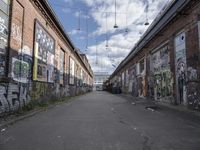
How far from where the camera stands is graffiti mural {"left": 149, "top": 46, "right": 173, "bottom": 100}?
20938 millimetres

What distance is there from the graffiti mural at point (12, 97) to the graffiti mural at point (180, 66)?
1029cm

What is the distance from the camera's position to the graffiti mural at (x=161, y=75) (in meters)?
20.9

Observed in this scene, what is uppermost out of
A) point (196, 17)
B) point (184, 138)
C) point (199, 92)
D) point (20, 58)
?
point (196, 17)

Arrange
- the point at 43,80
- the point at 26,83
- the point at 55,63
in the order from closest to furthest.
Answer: the point at 26,83
the point at 43,80
the point at 55,63

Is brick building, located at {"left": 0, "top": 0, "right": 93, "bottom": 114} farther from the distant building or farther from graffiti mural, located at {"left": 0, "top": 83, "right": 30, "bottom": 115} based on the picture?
the distant building

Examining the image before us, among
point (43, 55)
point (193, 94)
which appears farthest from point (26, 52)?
point (193, 94)

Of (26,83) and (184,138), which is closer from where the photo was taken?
(184,138)

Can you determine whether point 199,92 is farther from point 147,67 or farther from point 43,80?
point 147,67

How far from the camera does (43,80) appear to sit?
18547 millimetres

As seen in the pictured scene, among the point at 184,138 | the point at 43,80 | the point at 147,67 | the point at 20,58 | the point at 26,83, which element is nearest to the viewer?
the point at 184,138

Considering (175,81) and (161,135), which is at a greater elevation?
(175,81)

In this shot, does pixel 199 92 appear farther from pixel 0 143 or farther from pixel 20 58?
pixel 0 143

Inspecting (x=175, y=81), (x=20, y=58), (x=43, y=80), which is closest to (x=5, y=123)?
(x=20, y=58)

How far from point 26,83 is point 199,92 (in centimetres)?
989
